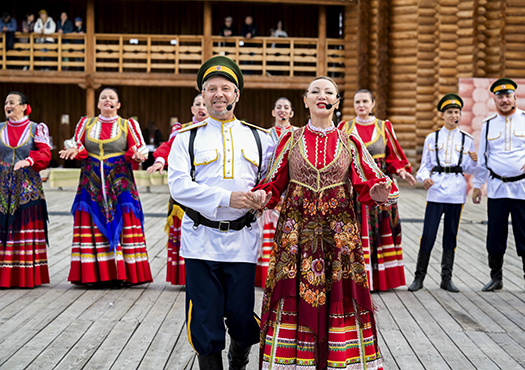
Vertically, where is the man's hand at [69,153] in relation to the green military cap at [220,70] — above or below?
below

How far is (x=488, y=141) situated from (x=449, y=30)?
10276 millimetres

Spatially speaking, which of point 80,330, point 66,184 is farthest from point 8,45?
point 80,330

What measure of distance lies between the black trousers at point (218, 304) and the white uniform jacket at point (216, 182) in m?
0.07

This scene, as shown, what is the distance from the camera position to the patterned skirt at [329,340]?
9.25ft

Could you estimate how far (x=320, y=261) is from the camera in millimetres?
2885

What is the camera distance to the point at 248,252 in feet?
9.80

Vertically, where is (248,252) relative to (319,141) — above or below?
below

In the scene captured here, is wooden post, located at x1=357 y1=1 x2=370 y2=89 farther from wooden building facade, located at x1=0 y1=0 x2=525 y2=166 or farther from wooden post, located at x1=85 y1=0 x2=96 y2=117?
wooden post, located at x1=85 y1=0 x2=96 y2=117

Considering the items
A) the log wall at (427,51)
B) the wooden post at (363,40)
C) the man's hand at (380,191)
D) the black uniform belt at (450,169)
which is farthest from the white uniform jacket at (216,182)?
the wooden post at (363,40)

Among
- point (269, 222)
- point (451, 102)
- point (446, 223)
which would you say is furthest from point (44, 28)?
point (446, 223)

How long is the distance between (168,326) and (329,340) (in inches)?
67.9

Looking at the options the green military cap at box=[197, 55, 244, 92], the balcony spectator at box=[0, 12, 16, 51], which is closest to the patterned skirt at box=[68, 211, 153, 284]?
the green military cap at box=[197, 55, 244, 92]

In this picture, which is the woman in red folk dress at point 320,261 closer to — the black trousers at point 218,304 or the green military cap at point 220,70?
the black trousers at point 218,304

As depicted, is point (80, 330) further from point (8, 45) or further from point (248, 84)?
point (8, 45)
